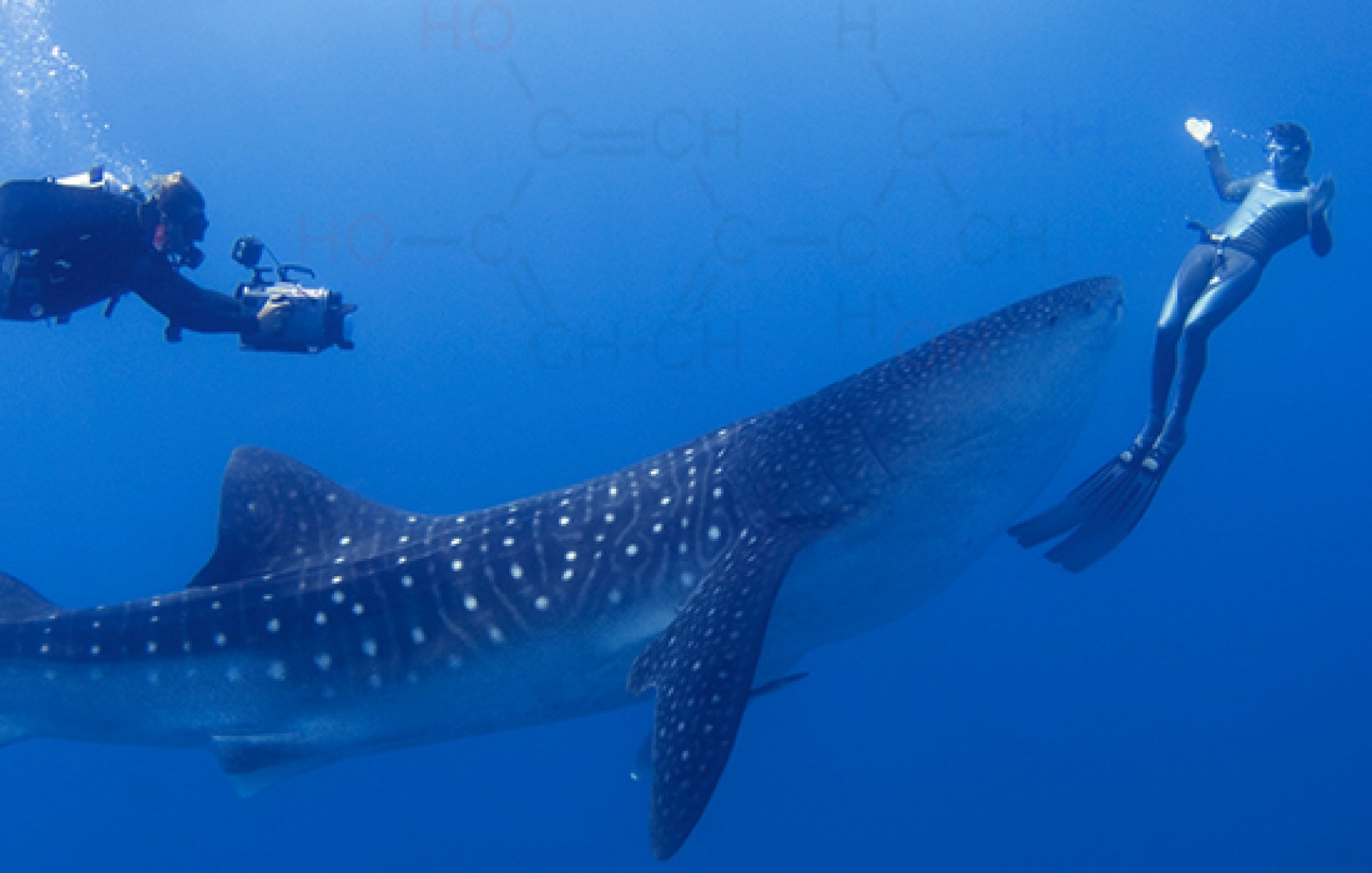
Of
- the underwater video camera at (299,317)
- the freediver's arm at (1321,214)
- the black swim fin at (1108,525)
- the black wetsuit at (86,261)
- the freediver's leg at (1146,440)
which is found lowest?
the black swim fin at (1108,525)

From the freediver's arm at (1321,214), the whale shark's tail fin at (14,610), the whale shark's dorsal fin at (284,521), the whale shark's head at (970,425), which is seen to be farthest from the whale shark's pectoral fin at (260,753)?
the freediver's arm at (1321,214)

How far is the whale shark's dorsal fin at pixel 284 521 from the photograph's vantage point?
5.60 metres

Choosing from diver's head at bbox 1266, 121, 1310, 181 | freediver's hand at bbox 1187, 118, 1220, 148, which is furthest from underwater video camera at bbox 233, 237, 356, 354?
freediver's hand at bbox 1187, 118, 1220, 148

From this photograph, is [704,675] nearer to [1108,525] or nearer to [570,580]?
[570,580]

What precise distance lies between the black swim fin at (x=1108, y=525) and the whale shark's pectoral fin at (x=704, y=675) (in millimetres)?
3485

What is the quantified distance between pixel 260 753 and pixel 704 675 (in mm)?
3299

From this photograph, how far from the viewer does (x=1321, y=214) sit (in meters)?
7.72

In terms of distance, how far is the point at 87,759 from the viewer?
18.4 meters

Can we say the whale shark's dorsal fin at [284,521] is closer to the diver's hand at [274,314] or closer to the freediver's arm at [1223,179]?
the diver's hand at [274,314]

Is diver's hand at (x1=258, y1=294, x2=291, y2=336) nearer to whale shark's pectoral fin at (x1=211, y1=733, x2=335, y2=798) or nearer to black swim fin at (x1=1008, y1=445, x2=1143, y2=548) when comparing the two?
whale shark's pectoral fin at (x1=211, y1=733, x2=335, y2=798)

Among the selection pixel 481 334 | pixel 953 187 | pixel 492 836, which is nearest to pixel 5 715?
pixel 492 836

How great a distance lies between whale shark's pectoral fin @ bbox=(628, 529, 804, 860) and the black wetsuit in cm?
396

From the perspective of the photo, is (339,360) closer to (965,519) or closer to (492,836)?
(492,836)

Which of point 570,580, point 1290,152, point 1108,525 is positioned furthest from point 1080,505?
point 1290,152
